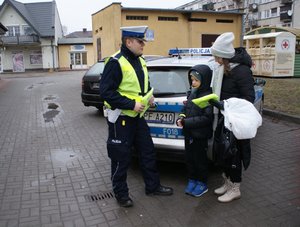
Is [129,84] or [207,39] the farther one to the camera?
[207,39]

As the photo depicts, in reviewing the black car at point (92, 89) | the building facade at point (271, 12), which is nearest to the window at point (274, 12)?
the building facade at point (271, 12)

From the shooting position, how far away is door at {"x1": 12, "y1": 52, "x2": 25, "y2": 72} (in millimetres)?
44438

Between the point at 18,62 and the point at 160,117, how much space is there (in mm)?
43997

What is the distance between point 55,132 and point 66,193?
375 cm

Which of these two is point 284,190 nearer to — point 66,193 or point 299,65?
point 66,193

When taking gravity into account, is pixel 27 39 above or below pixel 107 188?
above

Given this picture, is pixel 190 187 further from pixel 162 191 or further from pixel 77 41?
pixel 77 41

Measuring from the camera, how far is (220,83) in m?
3.93

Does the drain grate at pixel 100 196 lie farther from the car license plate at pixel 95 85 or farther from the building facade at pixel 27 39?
the building facade at pixel 27 39

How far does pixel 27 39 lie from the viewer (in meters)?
43.3

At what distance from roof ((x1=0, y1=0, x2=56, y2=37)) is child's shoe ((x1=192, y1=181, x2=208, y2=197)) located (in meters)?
42.1

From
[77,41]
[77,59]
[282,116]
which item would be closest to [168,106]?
[282,116]

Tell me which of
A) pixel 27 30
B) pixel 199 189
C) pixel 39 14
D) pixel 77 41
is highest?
pixel 39 14

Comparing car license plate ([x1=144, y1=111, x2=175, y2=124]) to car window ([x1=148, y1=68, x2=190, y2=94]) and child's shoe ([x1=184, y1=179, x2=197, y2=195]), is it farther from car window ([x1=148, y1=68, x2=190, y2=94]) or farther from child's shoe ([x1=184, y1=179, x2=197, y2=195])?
child's shoe ([x1=184, y1=179, x2=197, y2=195])
